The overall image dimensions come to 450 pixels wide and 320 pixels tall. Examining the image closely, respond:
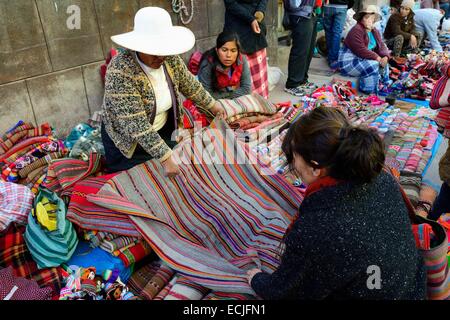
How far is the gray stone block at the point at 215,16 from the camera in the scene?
4.81 metres

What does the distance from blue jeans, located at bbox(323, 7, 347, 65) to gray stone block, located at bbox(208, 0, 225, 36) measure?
2008 mm

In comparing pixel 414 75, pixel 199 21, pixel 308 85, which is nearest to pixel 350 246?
pixel 199 21

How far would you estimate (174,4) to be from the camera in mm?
4258

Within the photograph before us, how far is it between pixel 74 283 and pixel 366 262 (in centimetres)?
149

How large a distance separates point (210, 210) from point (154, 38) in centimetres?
104

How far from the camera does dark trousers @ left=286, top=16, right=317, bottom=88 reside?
4984mm

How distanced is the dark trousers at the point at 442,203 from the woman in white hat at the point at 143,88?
1661 millimetres

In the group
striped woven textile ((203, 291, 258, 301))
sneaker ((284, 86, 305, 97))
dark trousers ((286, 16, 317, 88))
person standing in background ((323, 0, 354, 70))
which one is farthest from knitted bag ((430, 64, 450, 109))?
person standing in background ((323, 0, 354, 70))

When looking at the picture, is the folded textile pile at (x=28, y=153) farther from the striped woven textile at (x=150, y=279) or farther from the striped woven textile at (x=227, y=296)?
the striped woven textile at (x=227, y=296)

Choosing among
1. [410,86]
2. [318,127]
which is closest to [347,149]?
[318,127]

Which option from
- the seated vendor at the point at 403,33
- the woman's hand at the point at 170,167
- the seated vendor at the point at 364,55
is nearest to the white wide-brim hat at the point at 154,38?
the woman's hand at the point at 170,167

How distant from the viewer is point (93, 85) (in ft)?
12.3

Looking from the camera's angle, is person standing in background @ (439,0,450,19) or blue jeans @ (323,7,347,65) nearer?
blue jeans @ (323,7,347,65)

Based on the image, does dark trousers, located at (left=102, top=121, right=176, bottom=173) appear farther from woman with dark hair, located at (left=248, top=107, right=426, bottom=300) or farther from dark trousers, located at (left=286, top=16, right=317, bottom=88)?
dark trousers, located at (left=286, top=16, right=317, bottom=88)
